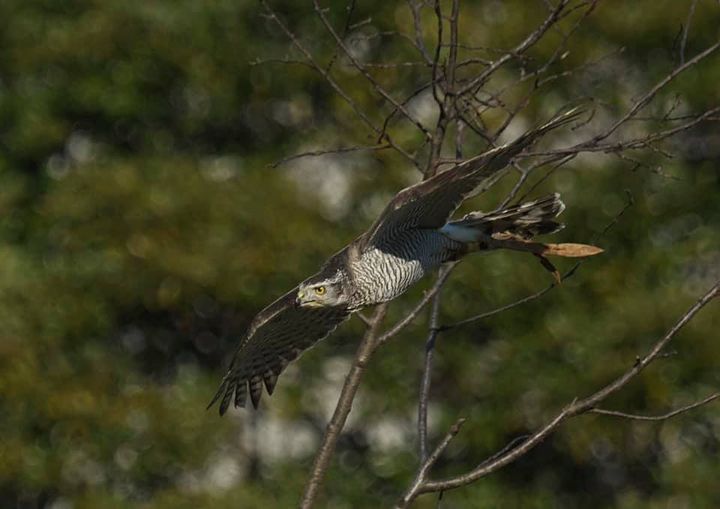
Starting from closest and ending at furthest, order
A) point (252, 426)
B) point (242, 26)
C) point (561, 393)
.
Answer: point (561, 393) → point (252, 426) → point (242, 26)

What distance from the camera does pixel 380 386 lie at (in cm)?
1183

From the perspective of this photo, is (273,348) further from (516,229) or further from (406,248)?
(516,229)

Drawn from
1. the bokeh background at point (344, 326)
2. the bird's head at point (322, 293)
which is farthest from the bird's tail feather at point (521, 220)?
the bokeh background at point (344, 326)

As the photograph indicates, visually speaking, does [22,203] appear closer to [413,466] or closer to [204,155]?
[204,155]

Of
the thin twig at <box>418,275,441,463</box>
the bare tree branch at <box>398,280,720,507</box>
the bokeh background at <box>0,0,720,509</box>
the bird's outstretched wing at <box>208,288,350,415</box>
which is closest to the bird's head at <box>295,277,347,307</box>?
the thin twig at <box>418,275,441,463</box>

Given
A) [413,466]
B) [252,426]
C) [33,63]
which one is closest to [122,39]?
[33,63]

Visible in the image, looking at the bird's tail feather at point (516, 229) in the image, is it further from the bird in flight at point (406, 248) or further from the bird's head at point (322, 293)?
the bird's head at point (322, 293)

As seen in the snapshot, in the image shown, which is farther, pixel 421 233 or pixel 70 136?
pixel 70 136

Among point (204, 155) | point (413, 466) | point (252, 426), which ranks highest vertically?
point (204, 155)

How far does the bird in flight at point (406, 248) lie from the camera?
488cm

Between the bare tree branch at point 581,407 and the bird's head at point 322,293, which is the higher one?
the bird's head at point 322,293

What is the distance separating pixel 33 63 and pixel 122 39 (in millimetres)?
817

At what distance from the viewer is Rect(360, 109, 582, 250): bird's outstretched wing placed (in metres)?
4.65

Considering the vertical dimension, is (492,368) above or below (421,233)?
above
